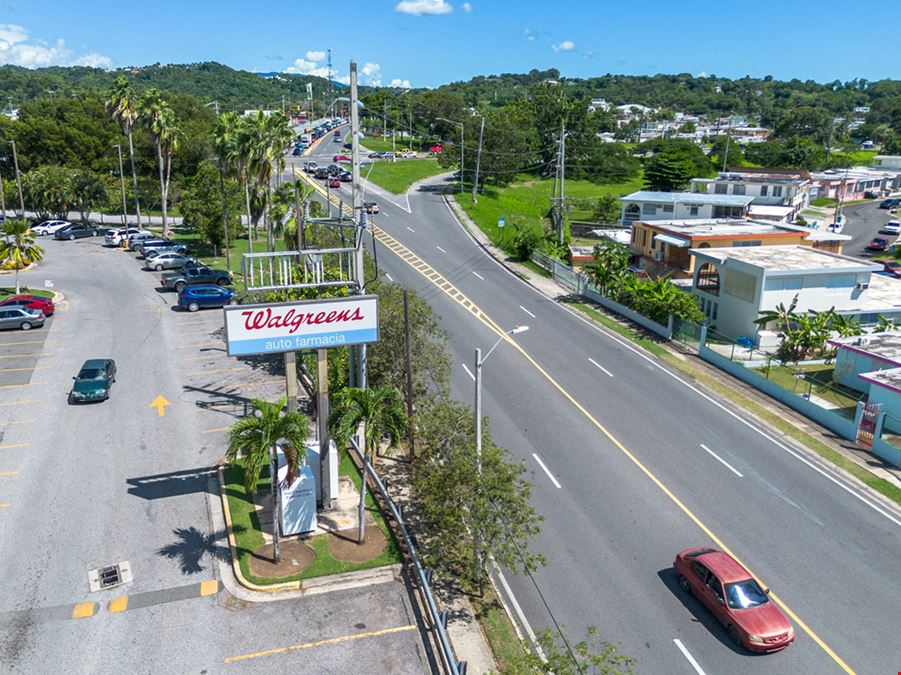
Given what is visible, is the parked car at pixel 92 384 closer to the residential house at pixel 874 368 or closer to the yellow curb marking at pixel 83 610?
the yellow curb marking at pixel 83 610

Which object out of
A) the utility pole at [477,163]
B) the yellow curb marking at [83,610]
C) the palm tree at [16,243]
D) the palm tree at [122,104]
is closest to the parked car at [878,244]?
the utility pole at [477,163]

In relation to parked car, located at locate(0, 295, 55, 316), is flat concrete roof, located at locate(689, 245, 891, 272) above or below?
above

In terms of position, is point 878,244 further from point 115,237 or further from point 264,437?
point 264,437

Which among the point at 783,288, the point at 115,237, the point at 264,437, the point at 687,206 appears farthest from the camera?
the point at 687,206

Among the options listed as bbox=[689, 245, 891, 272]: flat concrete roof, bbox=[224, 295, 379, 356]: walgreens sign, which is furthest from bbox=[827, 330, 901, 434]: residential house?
bbox=[224, 295, 379, 356]: walgreens sign

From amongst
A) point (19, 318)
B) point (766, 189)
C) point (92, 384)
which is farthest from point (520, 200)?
point (92, 384)

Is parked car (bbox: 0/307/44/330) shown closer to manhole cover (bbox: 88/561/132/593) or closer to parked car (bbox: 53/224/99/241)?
manhole cover (bbox: 88/561/132/593)

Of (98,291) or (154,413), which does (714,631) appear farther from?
(98,291)
